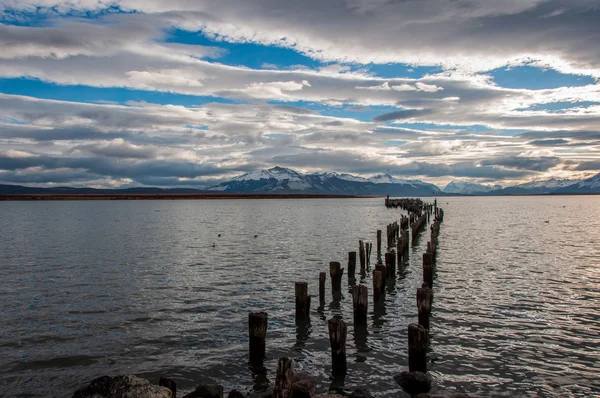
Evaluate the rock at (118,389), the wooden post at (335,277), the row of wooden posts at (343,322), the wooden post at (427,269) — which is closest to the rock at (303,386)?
the row of wooden posts at (343,322)

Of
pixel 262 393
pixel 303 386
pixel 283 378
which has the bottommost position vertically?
pixel 262 393

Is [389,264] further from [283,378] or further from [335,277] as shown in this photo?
[283,378]

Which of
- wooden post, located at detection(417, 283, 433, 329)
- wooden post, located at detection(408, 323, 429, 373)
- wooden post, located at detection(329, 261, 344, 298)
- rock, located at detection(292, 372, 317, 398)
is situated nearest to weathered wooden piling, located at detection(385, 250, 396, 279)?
wooden post, located at detection(329, 261, 344, 298)

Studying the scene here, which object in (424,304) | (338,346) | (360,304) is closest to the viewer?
(338,346)

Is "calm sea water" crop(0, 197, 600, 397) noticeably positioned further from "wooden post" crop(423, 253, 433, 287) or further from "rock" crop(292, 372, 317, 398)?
"wooden post" crop(423, 253, 433, 287)

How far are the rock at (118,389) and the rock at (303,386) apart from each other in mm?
2640

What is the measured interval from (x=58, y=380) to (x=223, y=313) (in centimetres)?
622

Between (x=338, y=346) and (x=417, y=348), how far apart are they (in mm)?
1914

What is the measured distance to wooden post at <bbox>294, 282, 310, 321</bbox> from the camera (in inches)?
580

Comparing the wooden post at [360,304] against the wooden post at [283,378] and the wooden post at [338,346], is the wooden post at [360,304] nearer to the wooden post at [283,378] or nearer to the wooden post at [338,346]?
the wooden post at [338,346]

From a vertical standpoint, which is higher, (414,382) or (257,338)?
(257,338)

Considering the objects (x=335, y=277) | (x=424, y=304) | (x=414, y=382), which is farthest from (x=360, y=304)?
(x=335, y=277)

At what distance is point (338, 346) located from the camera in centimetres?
1091

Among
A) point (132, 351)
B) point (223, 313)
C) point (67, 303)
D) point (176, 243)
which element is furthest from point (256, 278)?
point (176, 243)
